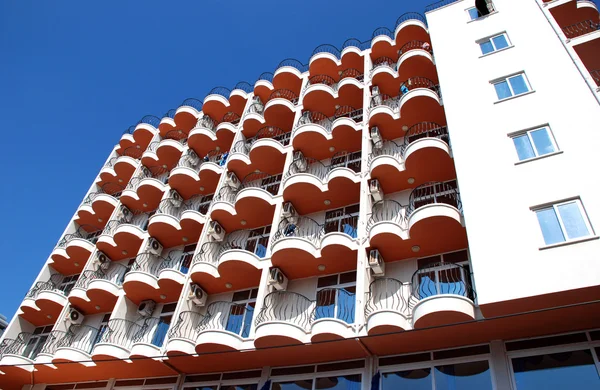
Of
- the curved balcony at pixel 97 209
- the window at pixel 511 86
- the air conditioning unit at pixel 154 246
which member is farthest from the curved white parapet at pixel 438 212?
the curved balcony at pixel 97 209

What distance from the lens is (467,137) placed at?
44.0ft

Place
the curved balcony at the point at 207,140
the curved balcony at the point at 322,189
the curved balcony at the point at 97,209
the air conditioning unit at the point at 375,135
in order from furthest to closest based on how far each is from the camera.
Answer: the curved balcony at the point at 97,209
the curved balcony at the point at 207,140
the air conditioning unit at the point at 375,135
the curved balcony at the point at 322,189

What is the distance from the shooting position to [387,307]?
13492 mm

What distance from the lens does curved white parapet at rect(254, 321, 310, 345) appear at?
1250 cm

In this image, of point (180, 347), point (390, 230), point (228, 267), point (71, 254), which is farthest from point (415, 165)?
point (71, 254)

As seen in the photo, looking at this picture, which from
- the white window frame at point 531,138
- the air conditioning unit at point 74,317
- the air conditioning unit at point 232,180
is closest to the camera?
the white window frame at point 531,138

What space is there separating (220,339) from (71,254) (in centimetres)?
1297

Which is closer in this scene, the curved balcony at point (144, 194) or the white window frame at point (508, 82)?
the white window frame at point (508, 82)

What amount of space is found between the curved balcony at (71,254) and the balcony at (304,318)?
12.1 metres

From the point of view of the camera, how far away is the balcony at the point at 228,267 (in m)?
15.9

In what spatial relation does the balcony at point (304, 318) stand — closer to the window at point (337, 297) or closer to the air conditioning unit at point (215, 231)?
the window at point (337, 297)

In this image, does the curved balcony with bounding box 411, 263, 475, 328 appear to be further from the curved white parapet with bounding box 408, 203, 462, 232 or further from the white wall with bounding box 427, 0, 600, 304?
the curved white parapet with bounding box 408, 203, 462, 232

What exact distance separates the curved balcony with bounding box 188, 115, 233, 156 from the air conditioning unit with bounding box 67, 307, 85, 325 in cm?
999

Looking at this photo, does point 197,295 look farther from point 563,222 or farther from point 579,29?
point 579,29
